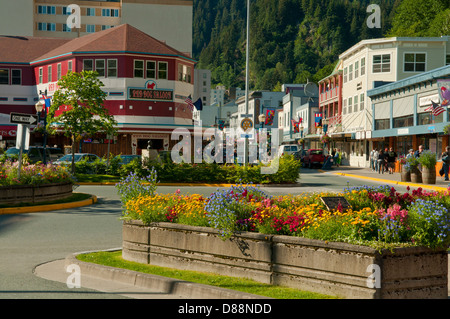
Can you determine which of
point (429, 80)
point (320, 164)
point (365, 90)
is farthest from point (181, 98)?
point (429, 80)

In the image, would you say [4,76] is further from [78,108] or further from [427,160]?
[427,160]

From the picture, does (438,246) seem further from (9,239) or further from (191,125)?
(191,125)

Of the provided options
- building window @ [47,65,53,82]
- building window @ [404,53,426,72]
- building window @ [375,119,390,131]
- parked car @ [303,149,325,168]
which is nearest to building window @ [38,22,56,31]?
building window @ [47,65,53,82]

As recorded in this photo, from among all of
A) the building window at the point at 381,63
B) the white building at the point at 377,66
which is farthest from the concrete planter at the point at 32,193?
the building window at the point at 381,63

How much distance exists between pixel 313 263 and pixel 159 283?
204cm

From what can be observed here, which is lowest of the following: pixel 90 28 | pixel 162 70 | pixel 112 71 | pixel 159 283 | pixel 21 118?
pixel 159 283

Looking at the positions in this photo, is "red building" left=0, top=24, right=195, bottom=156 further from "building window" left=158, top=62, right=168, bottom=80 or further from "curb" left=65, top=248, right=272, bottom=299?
"curb" left=65, top=248, right=272, bottom=299

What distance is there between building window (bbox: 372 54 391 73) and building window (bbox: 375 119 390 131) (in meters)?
5.28

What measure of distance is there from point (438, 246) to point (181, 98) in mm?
47508

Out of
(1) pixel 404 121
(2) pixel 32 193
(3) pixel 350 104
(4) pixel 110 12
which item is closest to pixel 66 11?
(4) pixel 110 12

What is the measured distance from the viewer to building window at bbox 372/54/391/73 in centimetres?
5325

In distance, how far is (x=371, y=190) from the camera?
10.3 m

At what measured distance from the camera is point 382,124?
51.4 metres

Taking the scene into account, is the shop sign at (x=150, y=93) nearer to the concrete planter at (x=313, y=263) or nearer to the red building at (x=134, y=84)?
the red building at (x=134, y=84)
